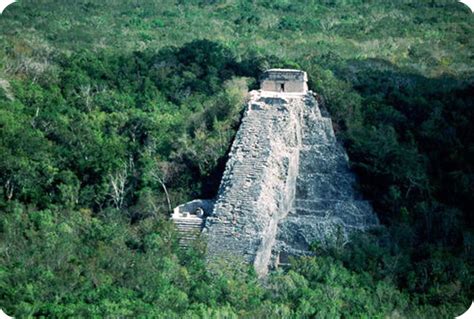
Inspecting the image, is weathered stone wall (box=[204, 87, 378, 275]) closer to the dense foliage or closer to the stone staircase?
the stone staircase

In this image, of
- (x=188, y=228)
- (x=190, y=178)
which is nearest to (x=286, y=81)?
(x=190, y=178)

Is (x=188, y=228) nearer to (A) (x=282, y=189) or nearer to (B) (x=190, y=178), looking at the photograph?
(A) (x=282, y=189)

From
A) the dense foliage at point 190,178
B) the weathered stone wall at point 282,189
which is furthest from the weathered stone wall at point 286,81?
the dense foliage at point 190,178

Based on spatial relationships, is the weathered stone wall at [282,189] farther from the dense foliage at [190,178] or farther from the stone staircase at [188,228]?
the dense foliage at [190,178]

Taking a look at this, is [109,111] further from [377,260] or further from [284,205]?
[377,260]

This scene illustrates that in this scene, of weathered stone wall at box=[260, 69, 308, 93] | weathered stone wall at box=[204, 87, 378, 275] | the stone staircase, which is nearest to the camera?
weathered stone wall at box=[204, 87, 378, 275]

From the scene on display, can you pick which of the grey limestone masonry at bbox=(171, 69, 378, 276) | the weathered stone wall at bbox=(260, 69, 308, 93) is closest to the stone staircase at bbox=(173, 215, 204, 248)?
the grey limestone masonry at bbox=(171, 69, 378, 276)
